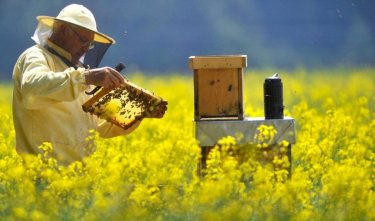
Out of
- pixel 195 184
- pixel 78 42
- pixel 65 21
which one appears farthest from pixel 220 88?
pixel 195 184

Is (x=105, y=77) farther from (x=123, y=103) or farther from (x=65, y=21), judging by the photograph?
(x=65, y=21)

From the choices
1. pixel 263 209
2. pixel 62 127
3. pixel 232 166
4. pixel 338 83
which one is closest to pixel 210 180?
pixel 232 166

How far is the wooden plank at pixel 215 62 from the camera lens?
622cm

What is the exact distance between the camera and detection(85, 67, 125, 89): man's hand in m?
5.52

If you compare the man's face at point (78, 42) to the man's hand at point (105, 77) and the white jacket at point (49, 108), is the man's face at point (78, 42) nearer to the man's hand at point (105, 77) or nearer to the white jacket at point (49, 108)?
the white jacket at point (49, 108)

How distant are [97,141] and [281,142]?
3.08 ft

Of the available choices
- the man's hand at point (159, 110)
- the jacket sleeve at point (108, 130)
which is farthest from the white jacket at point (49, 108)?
the man's hand at point (159, 110)

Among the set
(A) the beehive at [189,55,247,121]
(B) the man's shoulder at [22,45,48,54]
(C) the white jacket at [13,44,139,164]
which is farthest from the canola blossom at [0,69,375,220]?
(B) the man's shoulder at [22,45,48,54]

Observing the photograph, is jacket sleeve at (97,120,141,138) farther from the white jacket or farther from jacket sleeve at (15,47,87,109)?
jacket sleeve at (15,47,87,109)

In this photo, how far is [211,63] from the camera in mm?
6223

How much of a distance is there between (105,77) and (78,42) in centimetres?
59

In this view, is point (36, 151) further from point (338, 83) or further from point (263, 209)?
point (338, 83)

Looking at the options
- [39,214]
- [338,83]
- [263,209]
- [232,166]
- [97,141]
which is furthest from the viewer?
[338,83]

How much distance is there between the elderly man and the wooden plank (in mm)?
455
